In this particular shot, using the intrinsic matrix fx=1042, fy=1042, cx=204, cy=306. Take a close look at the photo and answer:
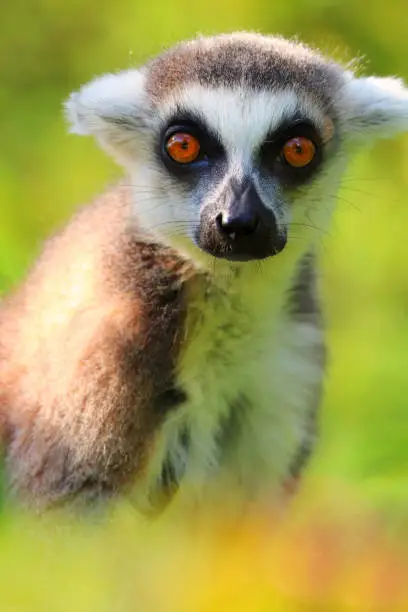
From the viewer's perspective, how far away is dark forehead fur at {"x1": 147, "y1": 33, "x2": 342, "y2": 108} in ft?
8.65

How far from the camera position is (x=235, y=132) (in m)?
2.51

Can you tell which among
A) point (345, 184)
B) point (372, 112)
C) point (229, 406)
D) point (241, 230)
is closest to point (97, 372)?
point (229, 406)

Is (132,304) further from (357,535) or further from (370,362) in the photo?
(370,362)

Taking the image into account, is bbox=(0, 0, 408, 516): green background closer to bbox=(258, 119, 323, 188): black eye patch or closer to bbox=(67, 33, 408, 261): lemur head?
bbox=(67, 33, 408, 261): lemur head

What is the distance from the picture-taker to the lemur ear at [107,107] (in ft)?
9.18

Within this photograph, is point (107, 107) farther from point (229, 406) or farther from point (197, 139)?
point (229, 406)

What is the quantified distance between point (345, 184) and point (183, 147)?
1413mm

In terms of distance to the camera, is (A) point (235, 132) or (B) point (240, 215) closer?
(B) point (240, 215)

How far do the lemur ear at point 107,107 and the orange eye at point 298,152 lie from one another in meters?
0.44

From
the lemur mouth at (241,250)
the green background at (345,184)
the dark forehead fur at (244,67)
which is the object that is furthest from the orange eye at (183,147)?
the green background at (345,184)

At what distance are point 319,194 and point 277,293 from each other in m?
0.28

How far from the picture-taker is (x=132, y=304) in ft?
8.62

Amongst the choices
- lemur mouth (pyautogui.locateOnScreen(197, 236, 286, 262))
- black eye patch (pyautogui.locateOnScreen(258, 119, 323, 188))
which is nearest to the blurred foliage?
black eye patch (pyautogui.locateOnScreen(258, 119, 323, 188))

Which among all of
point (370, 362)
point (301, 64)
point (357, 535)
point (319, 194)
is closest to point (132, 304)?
point (319, 194)
